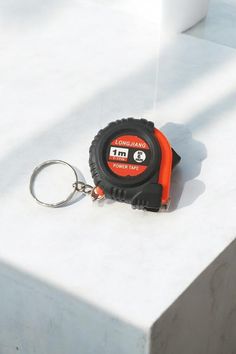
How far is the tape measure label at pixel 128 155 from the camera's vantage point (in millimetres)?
1177

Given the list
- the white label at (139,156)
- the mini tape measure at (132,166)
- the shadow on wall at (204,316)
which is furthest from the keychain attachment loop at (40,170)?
the shadow on wall at (204,316)

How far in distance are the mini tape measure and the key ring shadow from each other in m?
0.04

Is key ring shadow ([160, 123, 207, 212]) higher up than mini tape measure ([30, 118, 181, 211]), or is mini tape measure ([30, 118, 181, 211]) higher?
mini tape measure ([30, 118, 181, 211])

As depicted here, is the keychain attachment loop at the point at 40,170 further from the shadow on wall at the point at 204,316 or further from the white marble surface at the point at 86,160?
the shadow on wall at the point at 204,316

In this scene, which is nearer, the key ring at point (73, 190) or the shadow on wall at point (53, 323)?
the shadow on wall at point (53, 323)

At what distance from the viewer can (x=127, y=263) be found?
1.11m

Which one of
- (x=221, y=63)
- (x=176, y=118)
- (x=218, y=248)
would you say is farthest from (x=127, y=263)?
(x=221, y=63)

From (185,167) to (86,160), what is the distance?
19cm

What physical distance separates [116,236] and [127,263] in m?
0.06

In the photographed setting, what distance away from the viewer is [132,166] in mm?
1181

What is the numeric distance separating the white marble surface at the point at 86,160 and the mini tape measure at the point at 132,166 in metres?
0.04

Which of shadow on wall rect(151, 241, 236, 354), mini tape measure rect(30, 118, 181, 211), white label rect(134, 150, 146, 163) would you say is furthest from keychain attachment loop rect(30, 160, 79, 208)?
shadow on wall rect(151, 241, 236, 354)

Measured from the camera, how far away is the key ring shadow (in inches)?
48.1

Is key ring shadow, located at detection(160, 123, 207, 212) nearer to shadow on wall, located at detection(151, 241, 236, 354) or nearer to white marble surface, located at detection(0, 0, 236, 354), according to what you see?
white marble surface, located at detection(0, 0, 236, 354)
